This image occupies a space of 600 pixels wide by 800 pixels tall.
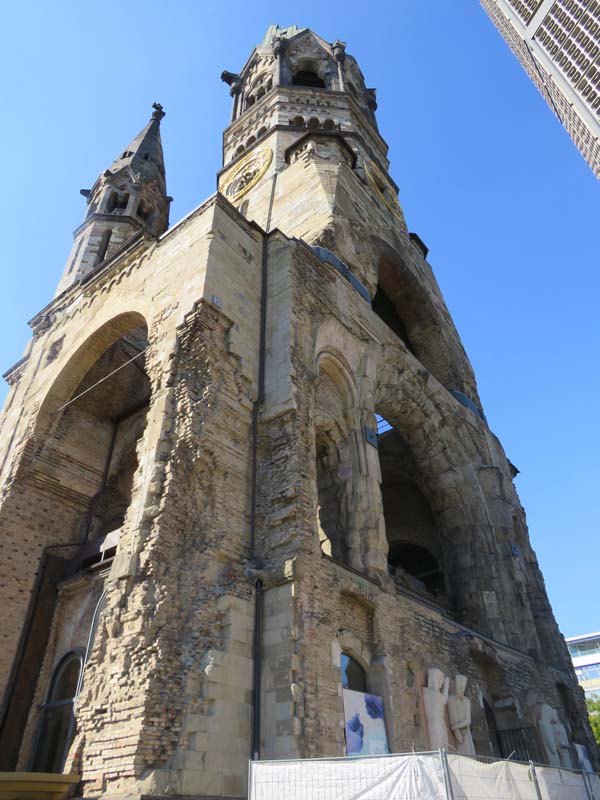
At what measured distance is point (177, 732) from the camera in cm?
703

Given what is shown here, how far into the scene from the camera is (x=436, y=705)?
33.0ft

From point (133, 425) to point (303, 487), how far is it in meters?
6.63

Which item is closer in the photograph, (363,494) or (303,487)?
(303,487)

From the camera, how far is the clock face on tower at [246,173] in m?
22.1

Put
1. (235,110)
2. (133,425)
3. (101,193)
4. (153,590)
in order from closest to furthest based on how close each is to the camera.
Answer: (153,590) < (133,425) < (101,193) < (235,110)

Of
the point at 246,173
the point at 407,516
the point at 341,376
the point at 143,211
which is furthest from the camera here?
the point at 246,173

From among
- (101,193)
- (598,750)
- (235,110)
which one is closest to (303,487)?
(598,750)

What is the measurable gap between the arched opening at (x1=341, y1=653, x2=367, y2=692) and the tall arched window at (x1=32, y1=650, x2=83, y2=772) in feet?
15.0

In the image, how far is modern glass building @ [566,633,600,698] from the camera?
53503 millimetres

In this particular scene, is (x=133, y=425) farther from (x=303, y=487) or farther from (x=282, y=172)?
(x=282, y=172)

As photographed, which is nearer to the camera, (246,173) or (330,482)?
(330,482)

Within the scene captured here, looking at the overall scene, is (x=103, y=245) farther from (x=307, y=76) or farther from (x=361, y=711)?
(x=361, y=711)

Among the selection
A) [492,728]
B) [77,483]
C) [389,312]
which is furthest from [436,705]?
[389,312]

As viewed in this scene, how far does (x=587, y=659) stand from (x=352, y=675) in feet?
189
